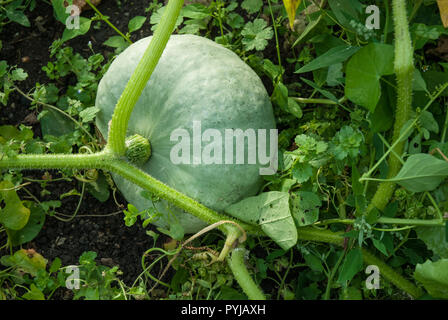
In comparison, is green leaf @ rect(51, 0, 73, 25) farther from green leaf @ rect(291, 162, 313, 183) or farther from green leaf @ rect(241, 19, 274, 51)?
green leaf @ rect(291, 162, 313, 183)

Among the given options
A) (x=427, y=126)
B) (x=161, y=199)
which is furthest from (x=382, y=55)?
(x=161, y=199)

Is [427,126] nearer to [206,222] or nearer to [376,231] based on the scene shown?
[376,231]

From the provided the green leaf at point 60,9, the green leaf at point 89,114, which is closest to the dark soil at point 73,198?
the green leaf at point 60,9

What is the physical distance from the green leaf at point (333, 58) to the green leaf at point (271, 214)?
1.42 feet

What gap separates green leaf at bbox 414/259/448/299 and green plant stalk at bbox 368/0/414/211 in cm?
25

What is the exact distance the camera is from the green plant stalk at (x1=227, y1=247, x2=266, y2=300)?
1.67 m

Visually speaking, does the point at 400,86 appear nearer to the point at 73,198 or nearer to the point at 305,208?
the point at 305,208

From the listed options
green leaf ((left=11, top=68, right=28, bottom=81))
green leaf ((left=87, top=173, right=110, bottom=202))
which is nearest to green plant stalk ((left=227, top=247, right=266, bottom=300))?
green leaf ((left=87, top=173, right=110, bottom=202))

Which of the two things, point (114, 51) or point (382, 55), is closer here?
point (382, 55)

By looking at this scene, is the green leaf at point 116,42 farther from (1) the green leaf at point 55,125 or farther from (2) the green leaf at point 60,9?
(1) the green leaf at point 55,125

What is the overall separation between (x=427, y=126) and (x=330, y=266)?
0.58m

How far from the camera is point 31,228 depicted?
2.06m

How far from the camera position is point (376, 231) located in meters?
1.67

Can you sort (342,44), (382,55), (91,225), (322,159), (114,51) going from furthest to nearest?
(114,51), (91,225), (342,44), (322,159), (382,55)
